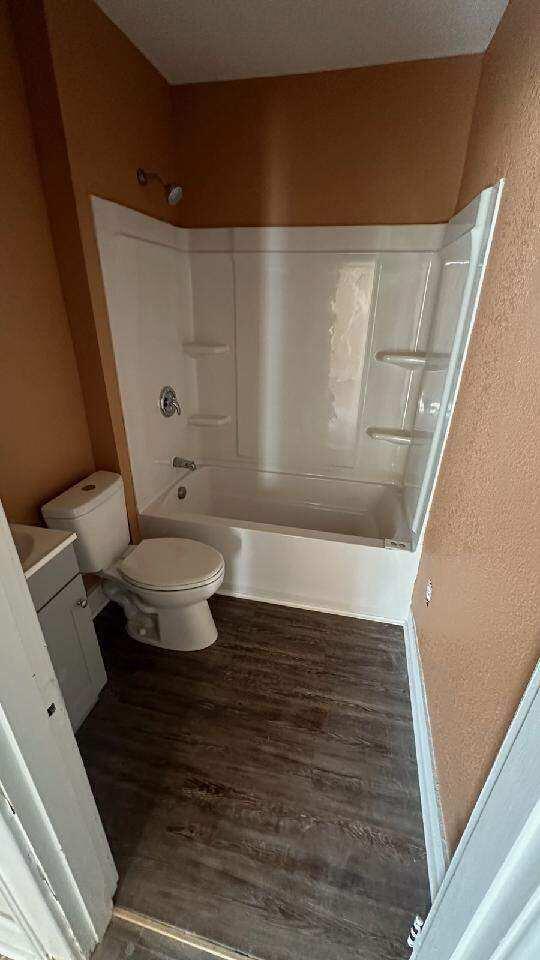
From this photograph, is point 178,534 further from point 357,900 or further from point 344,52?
point 344,52

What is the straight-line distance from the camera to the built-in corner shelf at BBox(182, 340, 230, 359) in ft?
7.69

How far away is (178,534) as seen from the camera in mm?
2043

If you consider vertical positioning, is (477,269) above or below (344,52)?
below

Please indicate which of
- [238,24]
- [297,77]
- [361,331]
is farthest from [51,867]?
[297,77]

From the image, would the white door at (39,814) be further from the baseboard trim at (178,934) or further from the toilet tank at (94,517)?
the toilet tank at (94,517)

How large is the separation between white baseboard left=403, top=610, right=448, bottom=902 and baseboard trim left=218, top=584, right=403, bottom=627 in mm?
212

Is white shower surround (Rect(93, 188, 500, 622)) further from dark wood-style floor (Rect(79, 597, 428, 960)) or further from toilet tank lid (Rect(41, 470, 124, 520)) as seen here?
dark wood-style floor (Rect(79, 597, 428, 960))

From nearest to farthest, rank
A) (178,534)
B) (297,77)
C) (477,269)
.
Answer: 1. (477,269)
2. (297,77)
3. (178,534)

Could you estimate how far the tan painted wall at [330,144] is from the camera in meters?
1.76

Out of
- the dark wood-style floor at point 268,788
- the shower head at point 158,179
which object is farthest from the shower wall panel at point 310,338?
the dark wood-style floor at point 268,788

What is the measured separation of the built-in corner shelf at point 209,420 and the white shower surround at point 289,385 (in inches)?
0.6

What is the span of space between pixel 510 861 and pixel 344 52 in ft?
8.15

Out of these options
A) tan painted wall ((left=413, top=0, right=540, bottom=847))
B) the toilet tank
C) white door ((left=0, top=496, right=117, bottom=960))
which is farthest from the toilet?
tan painted wall ((left=413, top=0, right=540, bottom=847))

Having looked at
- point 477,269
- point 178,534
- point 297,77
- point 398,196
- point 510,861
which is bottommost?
point 178,534
